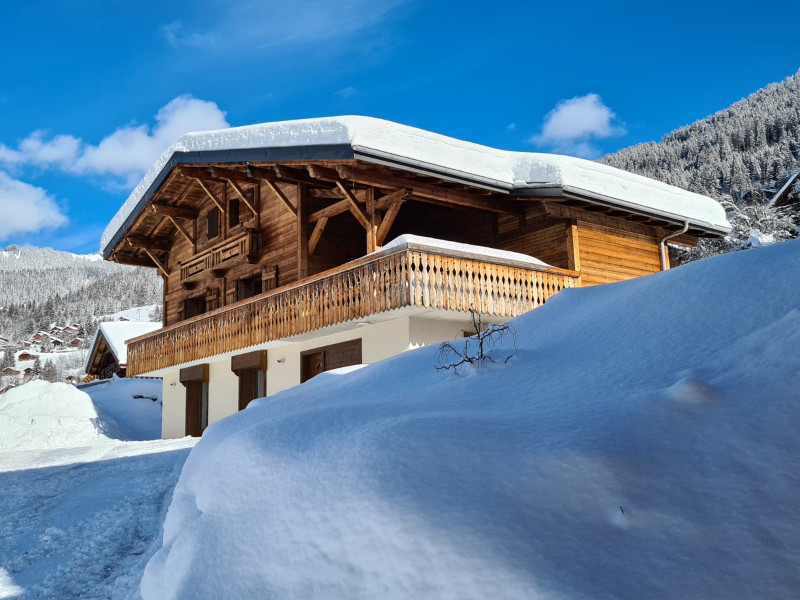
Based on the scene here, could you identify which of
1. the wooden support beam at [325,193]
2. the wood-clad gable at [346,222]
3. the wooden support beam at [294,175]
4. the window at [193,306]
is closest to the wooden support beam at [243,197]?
the wood-clad gable at [346,222]

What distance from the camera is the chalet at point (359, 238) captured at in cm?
1136

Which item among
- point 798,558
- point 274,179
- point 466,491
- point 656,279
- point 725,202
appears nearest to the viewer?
point 798,558

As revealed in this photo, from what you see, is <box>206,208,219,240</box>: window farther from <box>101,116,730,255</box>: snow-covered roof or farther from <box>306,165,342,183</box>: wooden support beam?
<box>306,165,342,183</box>: wooden support beam

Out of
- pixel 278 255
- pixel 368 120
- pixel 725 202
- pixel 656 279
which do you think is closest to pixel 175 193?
pixel 278 255

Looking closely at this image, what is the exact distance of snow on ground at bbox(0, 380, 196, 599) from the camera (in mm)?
4777

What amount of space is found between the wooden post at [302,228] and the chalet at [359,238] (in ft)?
0.09

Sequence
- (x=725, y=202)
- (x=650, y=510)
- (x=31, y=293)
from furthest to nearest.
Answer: (x=31, y=293) → (x=725, y=202) → (x=650, y=510)

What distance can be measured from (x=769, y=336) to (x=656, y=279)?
1662 millimetres

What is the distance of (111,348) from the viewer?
3322 centimetres

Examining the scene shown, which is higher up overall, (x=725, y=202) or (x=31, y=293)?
(x=31, y=293)

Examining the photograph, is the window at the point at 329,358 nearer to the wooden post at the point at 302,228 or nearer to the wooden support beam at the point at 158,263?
the wooden post at the point at 302,228

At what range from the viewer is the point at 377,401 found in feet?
12.8

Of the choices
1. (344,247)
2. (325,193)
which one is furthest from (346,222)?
(325,193)

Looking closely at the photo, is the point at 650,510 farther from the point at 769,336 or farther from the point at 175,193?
the point at 175,193
